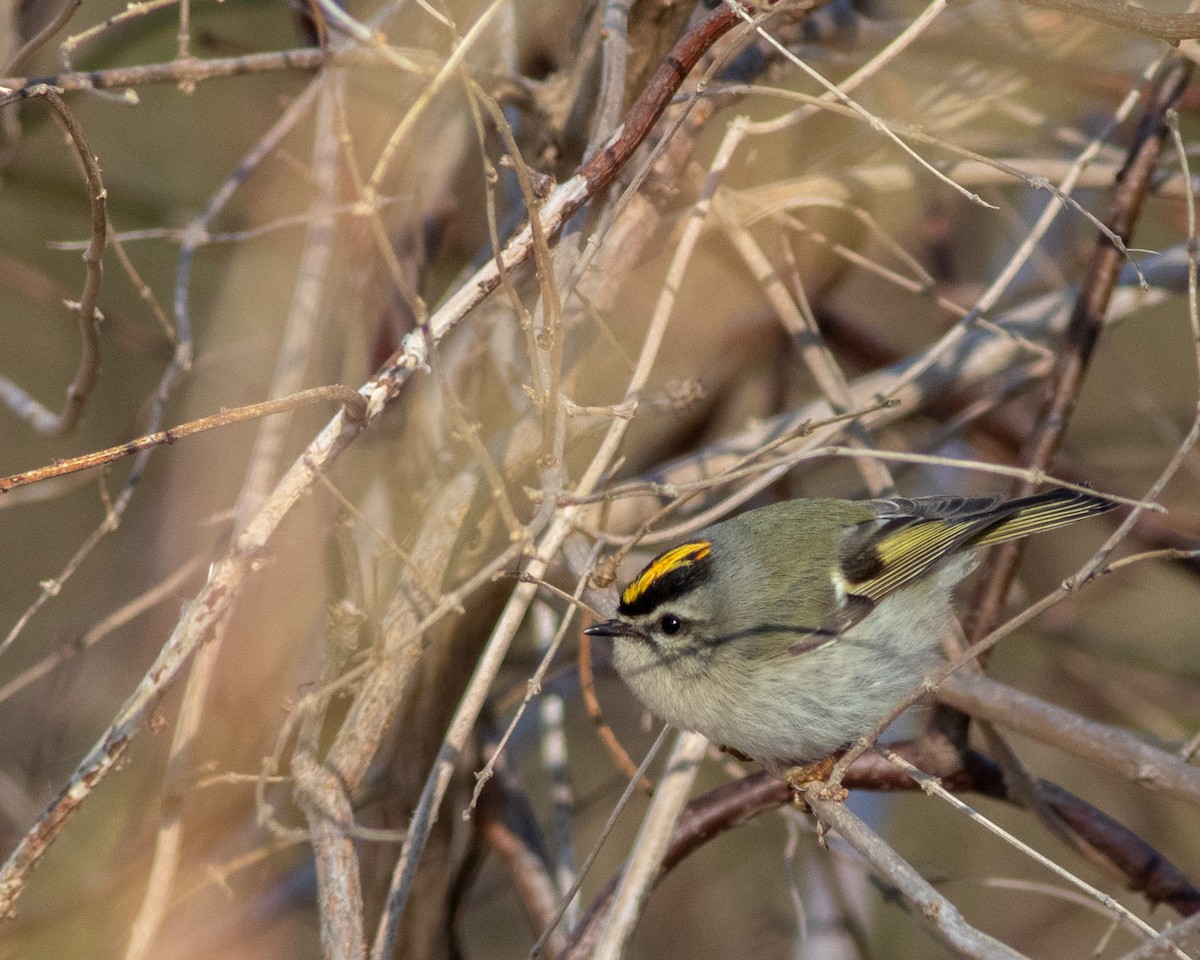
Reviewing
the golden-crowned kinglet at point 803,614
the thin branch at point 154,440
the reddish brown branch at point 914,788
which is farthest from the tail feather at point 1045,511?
the thin branch at point 154,440

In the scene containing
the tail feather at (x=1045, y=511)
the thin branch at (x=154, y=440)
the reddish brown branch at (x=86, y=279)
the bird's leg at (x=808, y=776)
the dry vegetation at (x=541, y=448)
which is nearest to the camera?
the thin branch at (x=154, y=440)

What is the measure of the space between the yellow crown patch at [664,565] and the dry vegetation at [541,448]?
0.06m

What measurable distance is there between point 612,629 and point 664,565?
17 cm

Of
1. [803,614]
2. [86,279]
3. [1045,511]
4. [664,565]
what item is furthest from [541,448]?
[1045,511]

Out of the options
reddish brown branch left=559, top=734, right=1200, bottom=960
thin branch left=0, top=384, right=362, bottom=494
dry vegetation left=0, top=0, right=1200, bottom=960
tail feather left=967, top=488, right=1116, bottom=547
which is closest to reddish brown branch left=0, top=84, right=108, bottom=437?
dry vegetation left=0, top=0, right=1200, bottom=960

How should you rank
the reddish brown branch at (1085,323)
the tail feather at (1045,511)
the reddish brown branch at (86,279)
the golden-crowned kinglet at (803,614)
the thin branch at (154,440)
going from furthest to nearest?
the reddish brown branch at (1085,323) → the tail feather at (1045,511) → the golden-crowned kinglet at (803,614) → the reddish brown branch at (86,279) → the thin branch at (154,440)

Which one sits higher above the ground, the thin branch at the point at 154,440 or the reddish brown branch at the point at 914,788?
the thin branch at the point at 154,440

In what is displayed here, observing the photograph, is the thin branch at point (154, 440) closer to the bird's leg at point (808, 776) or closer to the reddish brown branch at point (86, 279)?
the reddish brown branch at point (86, 279)

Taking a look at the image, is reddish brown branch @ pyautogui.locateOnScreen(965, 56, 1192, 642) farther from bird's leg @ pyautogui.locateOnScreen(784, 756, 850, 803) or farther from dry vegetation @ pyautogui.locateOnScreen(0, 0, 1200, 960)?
bird's leg @ pyautogui.locateOnScreen(784, 756, 850, 803)

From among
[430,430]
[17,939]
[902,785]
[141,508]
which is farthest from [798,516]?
[141,508]

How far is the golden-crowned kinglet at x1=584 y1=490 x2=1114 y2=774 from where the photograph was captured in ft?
7.03

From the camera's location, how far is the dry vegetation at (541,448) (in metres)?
1.90

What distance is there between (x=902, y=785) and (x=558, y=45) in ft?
6.79

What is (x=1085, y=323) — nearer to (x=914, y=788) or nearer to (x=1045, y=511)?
(x=1045, y=511)
